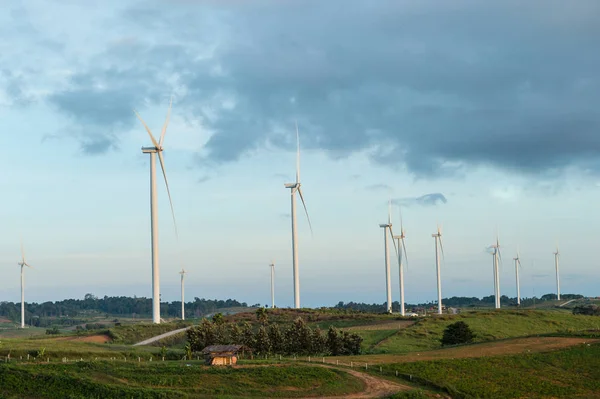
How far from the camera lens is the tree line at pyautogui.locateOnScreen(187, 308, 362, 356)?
118312mm

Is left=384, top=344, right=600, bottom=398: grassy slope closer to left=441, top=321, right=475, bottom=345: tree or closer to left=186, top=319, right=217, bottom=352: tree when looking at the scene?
left=441, top=321, right=475, bottom=345: tree

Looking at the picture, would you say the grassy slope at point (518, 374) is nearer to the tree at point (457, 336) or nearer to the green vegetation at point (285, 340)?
the green vegetation at point (285, 340)

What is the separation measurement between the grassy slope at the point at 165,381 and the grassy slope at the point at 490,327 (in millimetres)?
36516

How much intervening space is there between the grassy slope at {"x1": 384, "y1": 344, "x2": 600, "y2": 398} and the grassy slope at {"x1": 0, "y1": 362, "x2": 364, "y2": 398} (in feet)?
38.8

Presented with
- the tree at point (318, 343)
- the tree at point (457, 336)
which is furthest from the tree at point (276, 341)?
the tree at point (457, 336)

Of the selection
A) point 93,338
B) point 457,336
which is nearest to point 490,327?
point 457,336

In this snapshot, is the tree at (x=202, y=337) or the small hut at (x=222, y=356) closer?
the small hut at (x=222, y=356)

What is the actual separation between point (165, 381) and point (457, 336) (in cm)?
6212

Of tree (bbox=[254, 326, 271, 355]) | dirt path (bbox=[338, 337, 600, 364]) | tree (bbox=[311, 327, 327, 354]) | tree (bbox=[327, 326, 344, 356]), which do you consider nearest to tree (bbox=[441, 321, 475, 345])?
dirt path (bbox=[338, 337, 600, 364])

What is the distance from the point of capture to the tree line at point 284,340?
118312 mm

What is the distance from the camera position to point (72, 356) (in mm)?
105500

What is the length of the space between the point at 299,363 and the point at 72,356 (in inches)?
1195

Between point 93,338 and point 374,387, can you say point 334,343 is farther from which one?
point 93,338

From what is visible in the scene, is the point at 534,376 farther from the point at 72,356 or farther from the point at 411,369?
the point at 72,356
